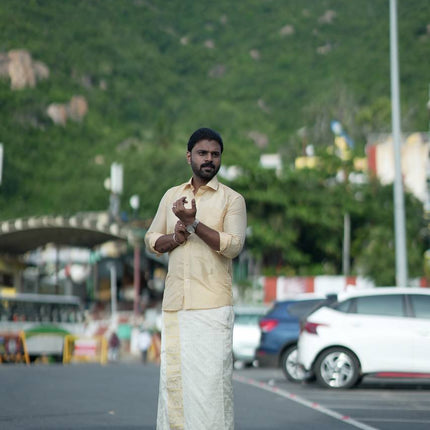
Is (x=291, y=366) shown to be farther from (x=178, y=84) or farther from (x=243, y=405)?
(x=178, y=84)

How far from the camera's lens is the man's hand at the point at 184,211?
217 inches

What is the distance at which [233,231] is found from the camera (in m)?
5.70

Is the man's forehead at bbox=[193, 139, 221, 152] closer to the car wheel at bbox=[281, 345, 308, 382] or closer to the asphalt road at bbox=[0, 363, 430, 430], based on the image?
the asphalt road at bbox=[0, 363, 430, 430]

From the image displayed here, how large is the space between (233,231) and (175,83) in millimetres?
154966

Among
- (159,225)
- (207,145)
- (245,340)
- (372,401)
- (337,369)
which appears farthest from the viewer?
(245,340)

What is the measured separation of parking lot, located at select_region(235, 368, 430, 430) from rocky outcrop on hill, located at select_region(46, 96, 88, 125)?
131028 mm

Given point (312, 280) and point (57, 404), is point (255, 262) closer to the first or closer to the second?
point (312, 280)

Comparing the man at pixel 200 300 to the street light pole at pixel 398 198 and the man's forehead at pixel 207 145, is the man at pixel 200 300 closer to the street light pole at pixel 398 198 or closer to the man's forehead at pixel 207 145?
the man's forehead at pixel 207 145

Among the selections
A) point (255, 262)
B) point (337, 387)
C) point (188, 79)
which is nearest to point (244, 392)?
point (337, 387)

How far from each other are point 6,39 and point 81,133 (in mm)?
28763

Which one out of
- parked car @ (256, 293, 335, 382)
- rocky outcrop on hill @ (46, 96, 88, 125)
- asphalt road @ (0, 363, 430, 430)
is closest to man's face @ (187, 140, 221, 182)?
asphalt road @ (0, 363, 430, 430)

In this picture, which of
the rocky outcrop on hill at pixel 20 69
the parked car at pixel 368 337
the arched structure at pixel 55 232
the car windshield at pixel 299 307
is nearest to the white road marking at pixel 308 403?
the parked car at pixel 368 337

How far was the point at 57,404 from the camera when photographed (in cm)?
1195

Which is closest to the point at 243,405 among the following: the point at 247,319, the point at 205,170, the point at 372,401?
the point at 372,401
